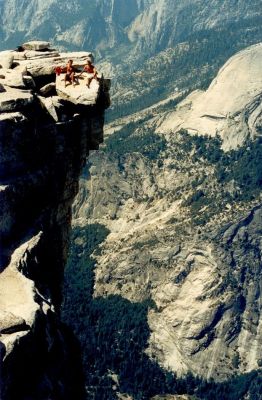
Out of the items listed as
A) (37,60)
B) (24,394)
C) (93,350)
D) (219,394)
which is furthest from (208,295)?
(24,394)

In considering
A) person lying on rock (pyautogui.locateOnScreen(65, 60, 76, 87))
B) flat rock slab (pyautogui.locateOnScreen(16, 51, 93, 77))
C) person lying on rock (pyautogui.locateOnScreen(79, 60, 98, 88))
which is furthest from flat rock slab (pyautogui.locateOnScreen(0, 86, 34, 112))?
person lying on rock (pyautogui.locateOnScreen(79, 60, 98, 88))

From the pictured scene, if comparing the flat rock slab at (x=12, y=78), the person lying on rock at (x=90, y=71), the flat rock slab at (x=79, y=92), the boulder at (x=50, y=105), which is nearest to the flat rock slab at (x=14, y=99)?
the flat rock slab at (x=12, y=78)

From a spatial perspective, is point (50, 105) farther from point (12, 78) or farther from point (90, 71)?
point (90, 71)

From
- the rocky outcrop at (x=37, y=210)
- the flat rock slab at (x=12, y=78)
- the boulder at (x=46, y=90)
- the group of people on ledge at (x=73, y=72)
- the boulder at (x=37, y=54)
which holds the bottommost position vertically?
the rocky outcrop at (x=37, y=210)

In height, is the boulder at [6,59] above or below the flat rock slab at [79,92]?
above

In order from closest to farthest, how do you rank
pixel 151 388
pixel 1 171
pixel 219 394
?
pixel 1 171
pixel 151 388
pixel 219 394

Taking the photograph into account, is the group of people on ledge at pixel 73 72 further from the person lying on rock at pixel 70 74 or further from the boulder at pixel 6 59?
the boulder at pixel 6 59

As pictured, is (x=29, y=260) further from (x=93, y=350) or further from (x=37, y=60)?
(x=93, y=350)
